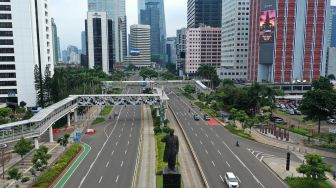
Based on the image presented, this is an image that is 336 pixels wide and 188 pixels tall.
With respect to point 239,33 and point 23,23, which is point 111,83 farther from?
point 239,33

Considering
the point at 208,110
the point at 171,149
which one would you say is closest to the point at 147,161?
the point at 171,149

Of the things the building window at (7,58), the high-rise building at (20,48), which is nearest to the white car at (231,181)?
the high-rise building at (20,48)

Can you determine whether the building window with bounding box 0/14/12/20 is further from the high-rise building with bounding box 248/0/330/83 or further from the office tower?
the office tower

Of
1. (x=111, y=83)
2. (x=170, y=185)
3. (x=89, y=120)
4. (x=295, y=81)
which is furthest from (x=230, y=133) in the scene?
(x=111, y=83)

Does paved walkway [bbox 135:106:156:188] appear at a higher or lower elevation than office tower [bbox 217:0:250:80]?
lower

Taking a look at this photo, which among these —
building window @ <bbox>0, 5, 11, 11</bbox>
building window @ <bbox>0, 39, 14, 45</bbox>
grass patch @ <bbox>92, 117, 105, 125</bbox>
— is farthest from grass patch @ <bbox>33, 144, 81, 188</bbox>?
building window @ <bbox>0, 5, 11, 11</bbox>
